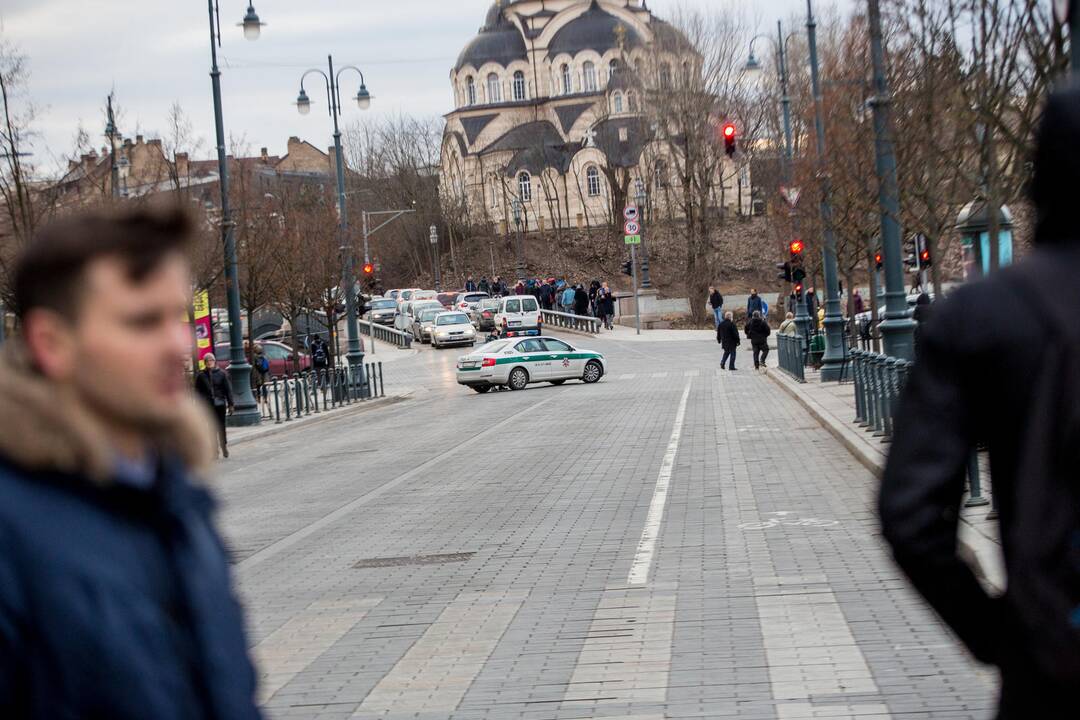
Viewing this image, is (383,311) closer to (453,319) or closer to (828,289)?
(453,319)

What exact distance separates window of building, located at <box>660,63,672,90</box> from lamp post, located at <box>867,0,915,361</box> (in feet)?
145

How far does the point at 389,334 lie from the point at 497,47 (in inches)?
2283

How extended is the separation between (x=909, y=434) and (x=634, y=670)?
5021 millimetres

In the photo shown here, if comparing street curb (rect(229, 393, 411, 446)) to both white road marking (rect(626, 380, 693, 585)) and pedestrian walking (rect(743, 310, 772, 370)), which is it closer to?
pedestrian walking (rect(743, 310, 772, 370))

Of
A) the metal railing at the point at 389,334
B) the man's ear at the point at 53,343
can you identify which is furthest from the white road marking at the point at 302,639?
the metal railing at the point at 389,334

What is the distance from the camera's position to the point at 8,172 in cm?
2831

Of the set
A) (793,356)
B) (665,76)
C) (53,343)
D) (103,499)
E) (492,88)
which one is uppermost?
(492,88)

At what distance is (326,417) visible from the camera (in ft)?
113

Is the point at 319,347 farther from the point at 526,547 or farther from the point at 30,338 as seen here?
the point at 30,338

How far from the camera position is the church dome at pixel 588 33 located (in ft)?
405

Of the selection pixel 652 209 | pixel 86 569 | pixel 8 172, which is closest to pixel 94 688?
pixel 86 569

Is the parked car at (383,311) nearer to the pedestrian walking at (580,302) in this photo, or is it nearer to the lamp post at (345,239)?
the pedestrian walking at (580,302)

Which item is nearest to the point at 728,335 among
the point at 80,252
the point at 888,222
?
the point at 888,222

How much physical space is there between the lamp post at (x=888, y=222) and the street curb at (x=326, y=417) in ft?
42.9
